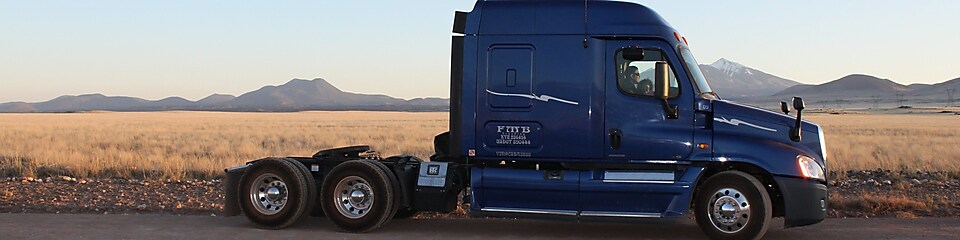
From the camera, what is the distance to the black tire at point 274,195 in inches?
368

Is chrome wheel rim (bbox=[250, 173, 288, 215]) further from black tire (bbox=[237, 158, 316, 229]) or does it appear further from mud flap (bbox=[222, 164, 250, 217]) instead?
mud flap (bbox=[222, 164, 250, 217])

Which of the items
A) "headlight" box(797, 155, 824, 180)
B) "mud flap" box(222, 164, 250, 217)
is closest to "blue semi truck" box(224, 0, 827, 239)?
"headlight" box(797, 155, 824, 180)

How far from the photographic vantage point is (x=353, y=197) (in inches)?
365

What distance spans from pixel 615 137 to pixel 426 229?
221cm

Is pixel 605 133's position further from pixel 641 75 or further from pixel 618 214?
pixel 618 214

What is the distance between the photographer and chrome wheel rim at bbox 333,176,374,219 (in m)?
9.25

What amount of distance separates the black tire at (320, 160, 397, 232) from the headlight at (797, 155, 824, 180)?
13.2 ft

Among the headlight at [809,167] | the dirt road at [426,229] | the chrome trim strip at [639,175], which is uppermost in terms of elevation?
the headlight at [809,167]

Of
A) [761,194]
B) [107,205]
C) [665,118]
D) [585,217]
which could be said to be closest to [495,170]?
[585,217]

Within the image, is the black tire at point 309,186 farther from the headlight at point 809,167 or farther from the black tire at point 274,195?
the headlight at point 809,167

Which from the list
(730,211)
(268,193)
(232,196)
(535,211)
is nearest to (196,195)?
(232,196)

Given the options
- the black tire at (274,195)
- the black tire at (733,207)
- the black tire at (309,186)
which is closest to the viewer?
the black tire at (733,207)

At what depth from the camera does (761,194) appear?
8312 millimetres

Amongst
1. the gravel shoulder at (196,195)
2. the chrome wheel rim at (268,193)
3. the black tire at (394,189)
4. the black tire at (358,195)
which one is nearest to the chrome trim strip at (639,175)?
the black tire at (394,189)
